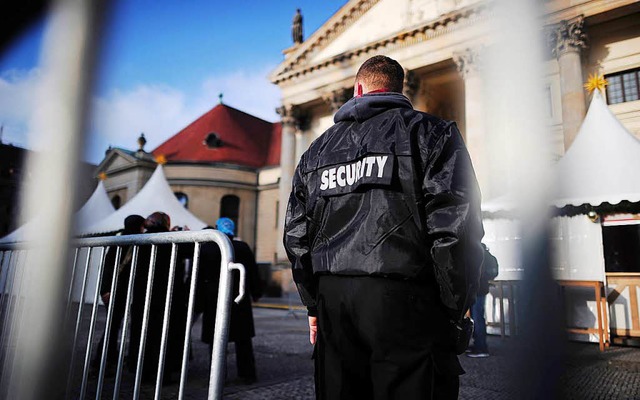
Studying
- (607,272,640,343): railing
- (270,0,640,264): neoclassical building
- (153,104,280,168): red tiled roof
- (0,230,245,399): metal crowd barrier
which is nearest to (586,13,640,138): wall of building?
(270,0,640,264): neoclassical building

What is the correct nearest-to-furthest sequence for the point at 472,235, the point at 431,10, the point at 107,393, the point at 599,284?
1. the point at 472,235
2. the point at 107,393
3. the point at 599,284
4. the point at 431,10

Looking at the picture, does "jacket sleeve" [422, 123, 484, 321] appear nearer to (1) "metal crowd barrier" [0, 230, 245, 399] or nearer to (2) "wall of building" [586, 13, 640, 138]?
(1) "metal crowd barrier" [0, 230, 245, 399]

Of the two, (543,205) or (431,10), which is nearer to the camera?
(543,205)

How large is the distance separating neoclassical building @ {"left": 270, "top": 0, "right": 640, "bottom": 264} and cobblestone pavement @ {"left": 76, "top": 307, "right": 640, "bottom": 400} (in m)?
5.12

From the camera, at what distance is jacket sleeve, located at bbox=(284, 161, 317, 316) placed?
2271 mm

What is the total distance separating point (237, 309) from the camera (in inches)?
199

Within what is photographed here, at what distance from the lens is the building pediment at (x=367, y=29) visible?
1853cm

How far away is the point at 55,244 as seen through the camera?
4.70 feet

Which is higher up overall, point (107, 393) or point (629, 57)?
point (629, 57)

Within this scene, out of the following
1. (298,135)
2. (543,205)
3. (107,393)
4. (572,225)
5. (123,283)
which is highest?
(298,135)

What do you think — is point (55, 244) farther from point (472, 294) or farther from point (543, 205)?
point (543, 205)

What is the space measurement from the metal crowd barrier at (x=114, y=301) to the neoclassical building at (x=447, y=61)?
921cm

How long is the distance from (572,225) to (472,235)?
7.90 metres

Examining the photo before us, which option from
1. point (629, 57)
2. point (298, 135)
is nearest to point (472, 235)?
point (629, 57)
